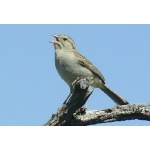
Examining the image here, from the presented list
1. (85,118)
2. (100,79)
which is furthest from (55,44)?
(85,118)

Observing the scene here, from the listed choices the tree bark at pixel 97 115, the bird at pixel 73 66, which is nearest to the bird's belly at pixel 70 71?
the bird at pixel 73 66

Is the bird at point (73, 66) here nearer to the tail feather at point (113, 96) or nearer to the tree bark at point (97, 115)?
the tail feather at point (113, 96)

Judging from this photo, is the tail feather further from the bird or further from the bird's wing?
the bird's wing

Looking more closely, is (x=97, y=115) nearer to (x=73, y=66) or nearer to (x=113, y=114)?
(x=113, y=114)

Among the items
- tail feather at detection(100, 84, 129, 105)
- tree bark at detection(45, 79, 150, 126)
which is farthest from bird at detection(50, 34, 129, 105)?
tree bark at detection(45, 79, 150, 126)

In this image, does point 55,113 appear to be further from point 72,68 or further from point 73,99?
point 72,68

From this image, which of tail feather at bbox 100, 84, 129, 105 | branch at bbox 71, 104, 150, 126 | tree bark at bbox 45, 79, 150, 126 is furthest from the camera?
tail feather at bbox 100, 84, 129, 105

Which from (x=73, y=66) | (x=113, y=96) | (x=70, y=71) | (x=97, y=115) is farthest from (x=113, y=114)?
(x=113, y=96)
